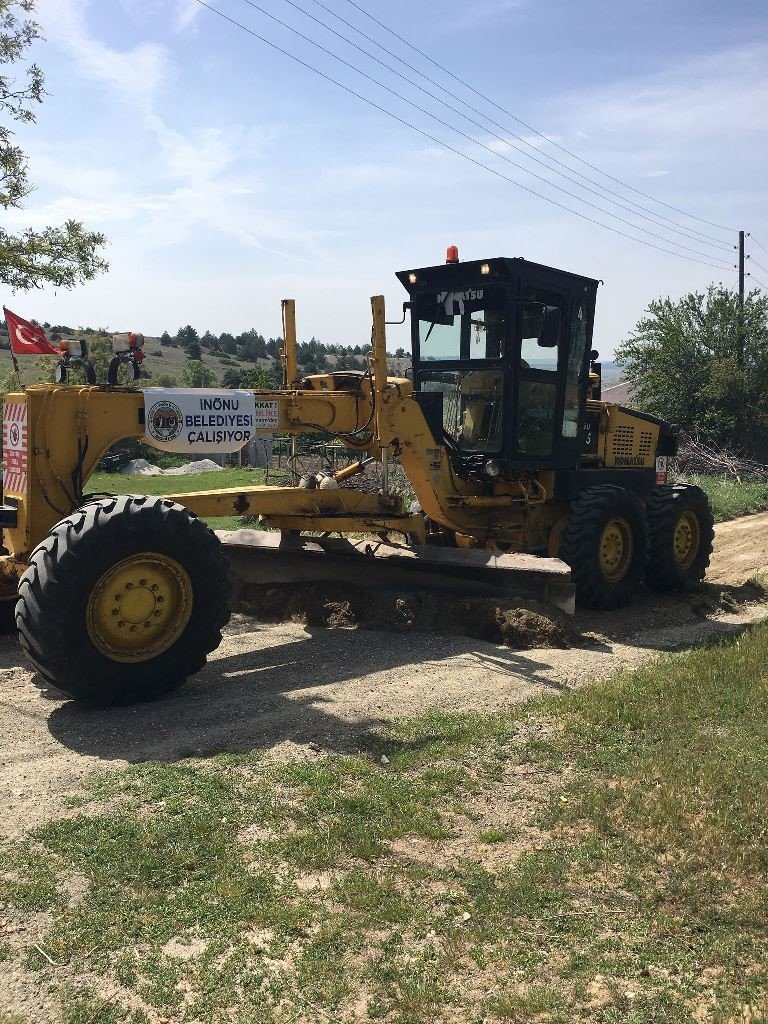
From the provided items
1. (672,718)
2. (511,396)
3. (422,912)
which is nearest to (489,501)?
(511,396)

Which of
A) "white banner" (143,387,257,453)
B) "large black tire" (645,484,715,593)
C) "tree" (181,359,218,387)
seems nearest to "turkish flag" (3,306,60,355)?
"white banner" (143,387,257,453)

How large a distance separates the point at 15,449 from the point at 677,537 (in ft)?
24.5

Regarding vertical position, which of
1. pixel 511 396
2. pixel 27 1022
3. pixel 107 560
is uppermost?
pixel 511 396

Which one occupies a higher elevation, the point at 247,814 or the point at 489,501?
the point at 489,501

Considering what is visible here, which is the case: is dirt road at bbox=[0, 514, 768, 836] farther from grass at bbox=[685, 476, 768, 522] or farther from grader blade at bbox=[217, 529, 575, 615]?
grass at bbox=[685, 476, 768, 522]

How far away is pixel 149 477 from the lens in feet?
93.7

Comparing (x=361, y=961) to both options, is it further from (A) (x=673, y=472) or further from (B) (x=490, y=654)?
(A) (x=673, y=472)

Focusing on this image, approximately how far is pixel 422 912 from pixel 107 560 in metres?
3.14

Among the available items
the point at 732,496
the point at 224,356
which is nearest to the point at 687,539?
the point at 732,496

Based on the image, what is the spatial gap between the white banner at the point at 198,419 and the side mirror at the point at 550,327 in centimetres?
347

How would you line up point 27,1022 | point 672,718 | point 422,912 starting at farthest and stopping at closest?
point 672,718, point 422,912, point 27,1022

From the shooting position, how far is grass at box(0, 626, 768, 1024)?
10.2 feet

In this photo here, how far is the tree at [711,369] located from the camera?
26281 millimetres

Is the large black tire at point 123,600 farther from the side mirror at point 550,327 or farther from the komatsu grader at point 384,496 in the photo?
the side mirror at point 550,327
